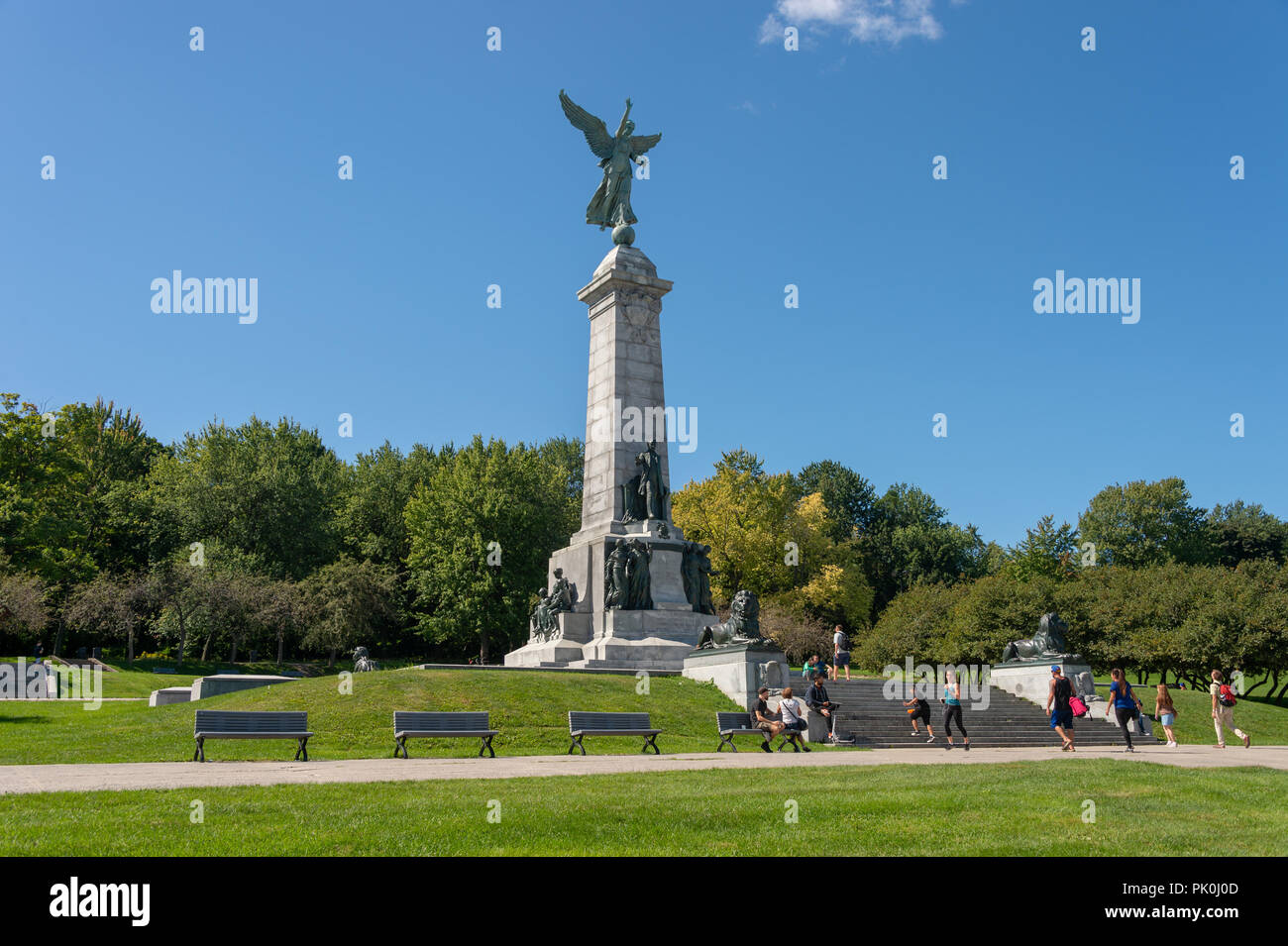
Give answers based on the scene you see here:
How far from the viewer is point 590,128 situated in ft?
123

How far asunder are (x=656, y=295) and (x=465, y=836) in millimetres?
28255

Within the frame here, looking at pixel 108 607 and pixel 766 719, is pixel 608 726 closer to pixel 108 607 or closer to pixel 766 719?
pixel 766 719

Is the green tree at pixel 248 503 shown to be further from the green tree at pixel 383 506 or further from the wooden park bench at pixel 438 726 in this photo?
the wooden park bench at pixel 438 726

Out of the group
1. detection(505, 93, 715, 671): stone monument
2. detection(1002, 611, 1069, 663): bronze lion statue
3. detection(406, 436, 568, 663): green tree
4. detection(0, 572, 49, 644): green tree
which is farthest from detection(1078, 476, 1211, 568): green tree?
detection(0, 572, 49, 644): green tree

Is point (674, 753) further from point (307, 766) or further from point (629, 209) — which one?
point (629, 209)

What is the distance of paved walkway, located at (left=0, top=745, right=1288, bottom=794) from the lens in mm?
13242

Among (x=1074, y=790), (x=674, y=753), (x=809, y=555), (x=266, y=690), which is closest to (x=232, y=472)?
(x=809, y=555)

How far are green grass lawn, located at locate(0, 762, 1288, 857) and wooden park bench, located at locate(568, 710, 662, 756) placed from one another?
582 cm

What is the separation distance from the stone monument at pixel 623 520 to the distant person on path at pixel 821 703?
8044mm

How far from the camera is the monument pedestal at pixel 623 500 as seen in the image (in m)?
31.5

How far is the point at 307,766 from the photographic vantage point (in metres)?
16.0

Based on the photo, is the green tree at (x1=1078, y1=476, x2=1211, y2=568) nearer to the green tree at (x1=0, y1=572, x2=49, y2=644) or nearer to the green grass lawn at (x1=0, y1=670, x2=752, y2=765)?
the green grass lawn at (x1=0, y1=670, x2=752, y2=765)

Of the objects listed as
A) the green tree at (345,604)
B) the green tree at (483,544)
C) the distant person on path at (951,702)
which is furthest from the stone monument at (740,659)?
the green tree at (345,604)

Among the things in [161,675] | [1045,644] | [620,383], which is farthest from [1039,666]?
[161,675]
